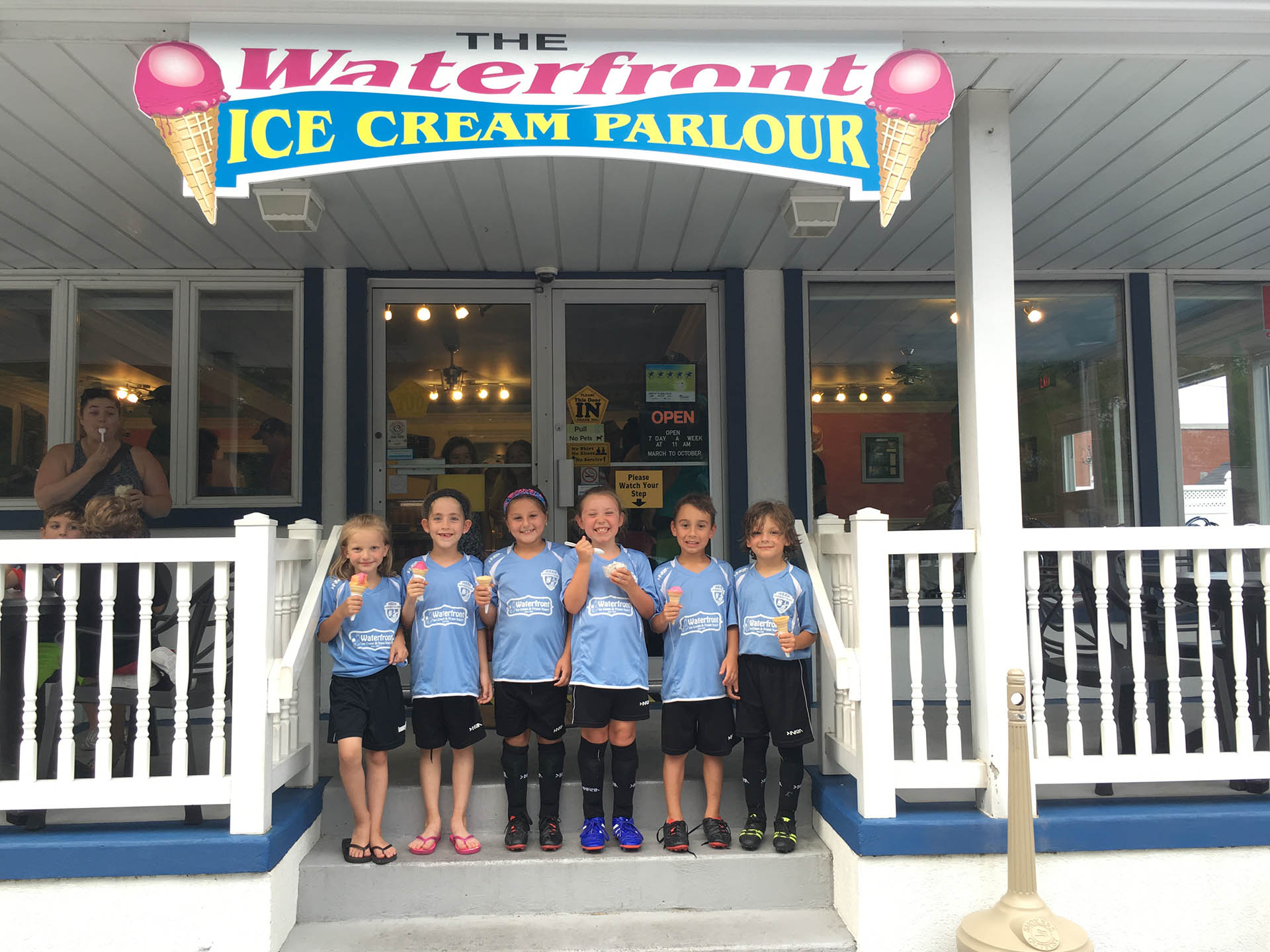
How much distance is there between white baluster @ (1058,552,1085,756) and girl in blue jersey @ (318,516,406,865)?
7.81 feet

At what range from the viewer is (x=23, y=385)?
214 inches

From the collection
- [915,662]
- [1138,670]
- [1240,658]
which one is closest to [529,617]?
[915,662]

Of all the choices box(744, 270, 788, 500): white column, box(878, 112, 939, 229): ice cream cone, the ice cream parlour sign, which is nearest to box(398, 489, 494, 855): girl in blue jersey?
the ice cream parlour sign

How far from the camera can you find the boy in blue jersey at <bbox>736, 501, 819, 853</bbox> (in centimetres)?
338

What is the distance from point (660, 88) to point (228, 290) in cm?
354

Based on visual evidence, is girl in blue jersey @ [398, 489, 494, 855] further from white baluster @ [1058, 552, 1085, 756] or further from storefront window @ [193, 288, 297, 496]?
storefront window @ [193, 288, 297, 496]

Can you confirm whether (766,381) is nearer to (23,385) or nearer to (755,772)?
(755,772)

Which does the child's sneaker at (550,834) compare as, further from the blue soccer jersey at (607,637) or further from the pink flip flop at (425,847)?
the blue soccer jersey at (607,637)

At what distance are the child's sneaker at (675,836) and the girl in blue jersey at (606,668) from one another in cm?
9

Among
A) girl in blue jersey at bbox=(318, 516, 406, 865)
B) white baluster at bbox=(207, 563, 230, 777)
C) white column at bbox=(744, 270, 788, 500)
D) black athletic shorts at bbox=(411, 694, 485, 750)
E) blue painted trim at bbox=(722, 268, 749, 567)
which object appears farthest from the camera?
white column at bbox=(744, 270, 788, 500)

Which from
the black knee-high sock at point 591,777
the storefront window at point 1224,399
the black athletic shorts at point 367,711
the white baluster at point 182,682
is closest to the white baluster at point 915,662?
the black knee-high sock at point 591,777

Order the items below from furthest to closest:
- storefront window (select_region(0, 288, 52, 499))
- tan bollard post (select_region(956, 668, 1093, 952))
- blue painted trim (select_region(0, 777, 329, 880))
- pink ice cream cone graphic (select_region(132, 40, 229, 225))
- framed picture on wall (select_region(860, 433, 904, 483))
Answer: framed picture on wall (select_region(860, 433, 904, 483)) < storefront window (select_region(0, 288, 52, 499)) < blue painted trim (select_region(0, 777, 329, 880)) < pink ice cream cone graphic (select_region(132, 40, 229, 225)) < tan bollard post (select_region(956, 668, 1093, 952))

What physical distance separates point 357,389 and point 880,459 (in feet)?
10.4

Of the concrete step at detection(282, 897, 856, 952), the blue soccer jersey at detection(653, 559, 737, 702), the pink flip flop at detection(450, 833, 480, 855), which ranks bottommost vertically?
the concrete step at detection(282, 897, 856, 952)
